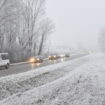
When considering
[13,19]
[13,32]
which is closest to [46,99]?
[13,19]

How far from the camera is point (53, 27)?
237ft

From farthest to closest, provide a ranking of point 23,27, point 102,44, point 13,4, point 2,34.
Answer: point 102,44, point 23,27, point 2,34, point 13,4

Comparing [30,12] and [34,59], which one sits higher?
[30,12]

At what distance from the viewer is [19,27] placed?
172 feet

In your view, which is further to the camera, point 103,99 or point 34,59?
point 34,59

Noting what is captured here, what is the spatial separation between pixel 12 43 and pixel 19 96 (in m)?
37.7

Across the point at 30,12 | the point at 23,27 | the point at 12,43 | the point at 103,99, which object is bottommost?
the point at 103,99

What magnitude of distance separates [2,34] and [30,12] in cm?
1219

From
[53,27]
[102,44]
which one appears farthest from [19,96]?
[102,44]

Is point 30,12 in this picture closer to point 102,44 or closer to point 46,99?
point 46,99

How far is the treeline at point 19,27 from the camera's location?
41.3 metres

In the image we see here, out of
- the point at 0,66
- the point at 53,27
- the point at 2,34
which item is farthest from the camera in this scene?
the point at 53,27

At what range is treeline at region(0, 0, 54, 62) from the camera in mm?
41344

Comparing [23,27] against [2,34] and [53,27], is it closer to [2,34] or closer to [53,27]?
[2,34]
